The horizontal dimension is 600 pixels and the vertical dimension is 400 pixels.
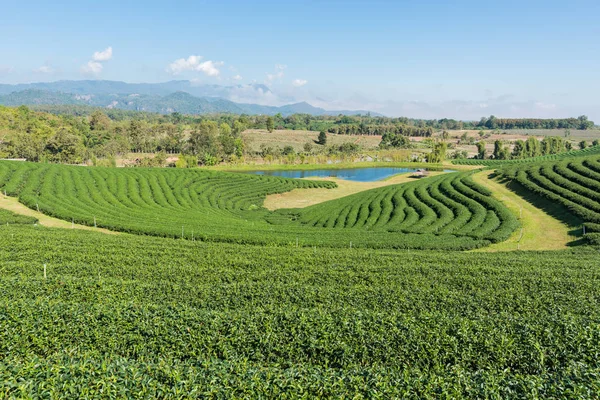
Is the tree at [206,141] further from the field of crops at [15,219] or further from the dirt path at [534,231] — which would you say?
the dirt path at [534,231]

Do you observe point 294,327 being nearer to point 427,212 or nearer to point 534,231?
point 534,231

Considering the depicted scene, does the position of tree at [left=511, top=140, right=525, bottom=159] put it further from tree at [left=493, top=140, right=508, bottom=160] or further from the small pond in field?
the small pond in field

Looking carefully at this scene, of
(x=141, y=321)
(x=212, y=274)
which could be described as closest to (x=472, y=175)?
(x=212, y=274)

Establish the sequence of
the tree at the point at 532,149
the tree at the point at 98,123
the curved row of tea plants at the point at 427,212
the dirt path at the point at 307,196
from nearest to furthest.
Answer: the curved row of tea plants at the point at 427,212 < the dirt path at the point at 307,196 < the tree at the point at 532,149 < the tree at the point at 98,123

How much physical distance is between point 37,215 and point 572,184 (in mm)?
57600

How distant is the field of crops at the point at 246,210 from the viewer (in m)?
31.1

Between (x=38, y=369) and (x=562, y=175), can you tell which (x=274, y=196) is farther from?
(x=38, y=369)

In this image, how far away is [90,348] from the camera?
1159cm

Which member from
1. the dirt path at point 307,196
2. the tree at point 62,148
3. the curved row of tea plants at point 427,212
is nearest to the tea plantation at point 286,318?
Result: the curved row of tea plants at point 427,212

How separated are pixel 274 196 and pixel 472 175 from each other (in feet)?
112

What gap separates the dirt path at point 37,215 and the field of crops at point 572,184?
142ft

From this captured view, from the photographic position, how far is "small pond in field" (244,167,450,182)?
105787mm

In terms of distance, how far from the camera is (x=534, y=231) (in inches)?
1352

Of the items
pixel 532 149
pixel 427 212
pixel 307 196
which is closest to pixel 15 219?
pixel 427 212
